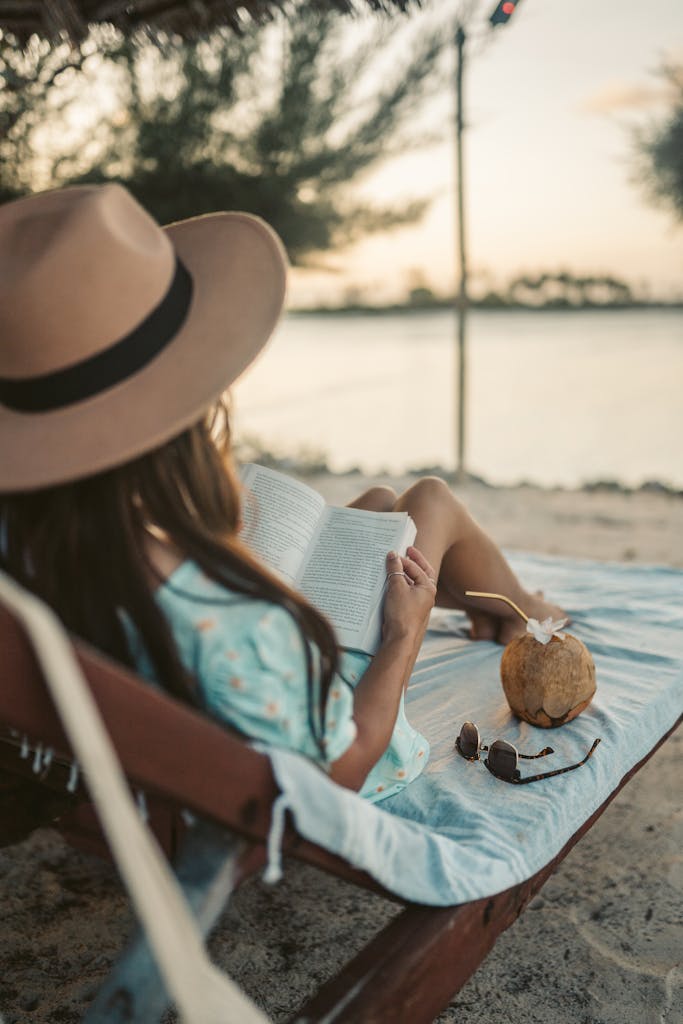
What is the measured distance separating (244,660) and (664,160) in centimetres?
1235

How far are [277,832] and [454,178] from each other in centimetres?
526

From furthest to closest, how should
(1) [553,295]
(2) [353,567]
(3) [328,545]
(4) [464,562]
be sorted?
(1) [553,295] → (4) [464,562] → (3) [328,545] → (2) [353,567]

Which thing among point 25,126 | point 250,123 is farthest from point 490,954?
point 250,123

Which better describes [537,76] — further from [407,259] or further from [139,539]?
[139,539]

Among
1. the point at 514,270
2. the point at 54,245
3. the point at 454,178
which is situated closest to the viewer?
the point at 54,245

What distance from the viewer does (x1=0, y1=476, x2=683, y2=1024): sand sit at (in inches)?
65.0

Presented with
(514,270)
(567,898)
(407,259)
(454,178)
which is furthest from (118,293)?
(514,270)

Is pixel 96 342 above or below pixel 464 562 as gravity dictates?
above

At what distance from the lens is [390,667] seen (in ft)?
4.68

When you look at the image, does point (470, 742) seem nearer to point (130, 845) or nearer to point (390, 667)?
point (390, 667)

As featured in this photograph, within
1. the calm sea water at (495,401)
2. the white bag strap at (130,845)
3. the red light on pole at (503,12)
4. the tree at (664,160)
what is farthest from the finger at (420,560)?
the tree at (664,160)

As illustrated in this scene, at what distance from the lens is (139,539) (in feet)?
3.60

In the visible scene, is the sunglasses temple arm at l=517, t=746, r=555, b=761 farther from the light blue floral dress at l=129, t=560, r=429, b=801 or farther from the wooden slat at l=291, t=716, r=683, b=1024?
the light blue floral dress at l=129, t=560, r=429, b=801

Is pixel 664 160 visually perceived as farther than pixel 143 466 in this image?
Yes
